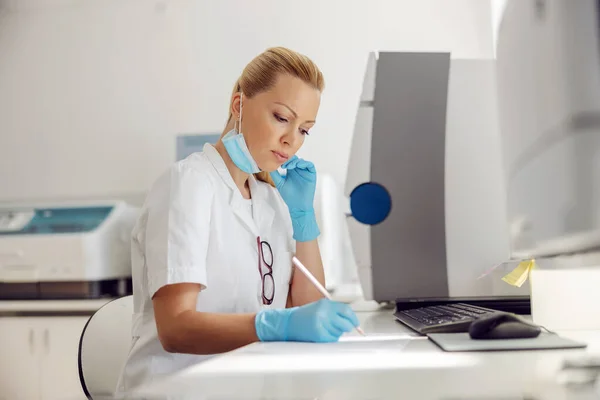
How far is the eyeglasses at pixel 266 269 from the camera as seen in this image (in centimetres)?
125

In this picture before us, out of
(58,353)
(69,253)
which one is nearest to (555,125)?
(69,253)

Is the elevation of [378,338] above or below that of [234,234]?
below

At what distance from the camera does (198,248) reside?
3.41ft

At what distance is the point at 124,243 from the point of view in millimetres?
2285

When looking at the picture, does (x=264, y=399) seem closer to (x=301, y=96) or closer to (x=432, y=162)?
(x=301, y=96)

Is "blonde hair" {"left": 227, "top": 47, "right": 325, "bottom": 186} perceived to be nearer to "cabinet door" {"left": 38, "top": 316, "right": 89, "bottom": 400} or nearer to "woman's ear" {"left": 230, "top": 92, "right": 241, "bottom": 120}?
"woman's ear" {"left": 230, "top": 92, "right": 241, "bottom": 120}

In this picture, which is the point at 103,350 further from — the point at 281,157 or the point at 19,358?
the point at 19,358

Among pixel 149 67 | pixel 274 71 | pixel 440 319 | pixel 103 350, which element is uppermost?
pixel 149 67

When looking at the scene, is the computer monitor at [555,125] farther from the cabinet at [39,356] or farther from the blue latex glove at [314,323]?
the cabinet at [39,356]

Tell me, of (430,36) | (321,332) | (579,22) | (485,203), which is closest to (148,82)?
(430,36)

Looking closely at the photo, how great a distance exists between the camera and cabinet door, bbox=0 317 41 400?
7.10ft

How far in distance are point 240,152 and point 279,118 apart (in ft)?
0.37

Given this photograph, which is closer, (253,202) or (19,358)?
(253,202)

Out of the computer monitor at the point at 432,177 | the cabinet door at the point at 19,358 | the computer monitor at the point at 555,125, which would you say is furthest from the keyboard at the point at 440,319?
the cabinet door at the point at 19,358
